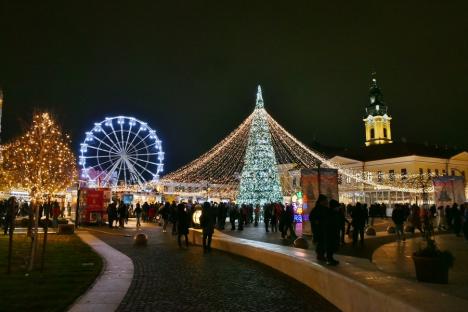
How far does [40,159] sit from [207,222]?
18.4 m

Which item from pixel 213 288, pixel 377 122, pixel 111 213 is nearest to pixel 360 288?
pixel 213 288

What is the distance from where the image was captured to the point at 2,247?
1761 cm

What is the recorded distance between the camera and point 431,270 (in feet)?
29.0

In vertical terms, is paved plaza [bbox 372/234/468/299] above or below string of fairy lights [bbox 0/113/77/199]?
below

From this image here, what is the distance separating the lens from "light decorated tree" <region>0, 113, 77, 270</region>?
30667 mm

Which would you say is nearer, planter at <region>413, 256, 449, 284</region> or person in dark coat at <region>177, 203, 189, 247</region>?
planter at <region>413, 256, 449, 284</region>

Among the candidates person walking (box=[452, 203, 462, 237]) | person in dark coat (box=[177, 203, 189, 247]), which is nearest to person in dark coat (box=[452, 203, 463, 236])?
person walking (box=[452, 203, 462, 237])

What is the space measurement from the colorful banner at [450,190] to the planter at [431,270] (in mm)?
21075

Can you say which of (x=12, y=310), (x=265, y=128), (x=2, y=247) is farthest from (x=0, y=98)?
(x=12, y=310)

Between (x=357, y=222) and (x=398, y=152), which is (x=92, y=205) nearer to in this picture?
(x=357, y=222)

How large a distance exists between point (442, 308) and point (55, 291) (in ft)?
23.1

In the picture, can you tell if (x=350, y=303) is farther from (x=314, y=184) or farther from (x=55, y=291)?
(x=314, y=184)

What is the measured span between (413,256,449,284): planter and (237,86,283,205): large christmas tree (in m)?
29.4

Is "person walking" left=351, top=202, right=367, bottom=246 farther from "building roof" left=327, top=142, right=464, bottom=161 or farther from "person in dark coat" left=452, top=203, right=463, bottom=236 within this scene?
"building roof" left=327, top=142, right=464, bottom=161
